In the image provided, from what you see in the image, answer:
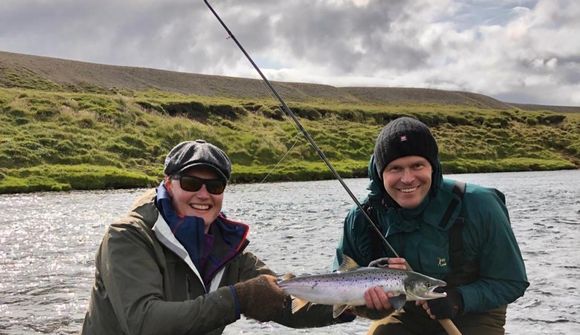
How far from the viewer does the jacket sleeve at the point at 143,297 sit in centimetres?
430

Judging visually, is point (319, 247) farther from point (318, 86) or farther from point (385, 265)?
point (318, 86)

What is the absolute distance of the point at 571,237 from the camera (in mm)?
18109

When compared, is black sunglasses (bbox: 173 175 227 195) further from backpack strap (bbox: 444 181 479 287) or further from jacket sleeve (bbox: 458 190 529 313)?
jacket sleeve (bbox: 458 190 529 313)

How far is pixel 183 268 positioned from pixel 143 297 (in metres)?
0.52

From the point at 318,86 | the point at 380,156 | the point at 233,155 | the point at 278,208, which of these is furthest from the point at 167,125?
the point at 318,86

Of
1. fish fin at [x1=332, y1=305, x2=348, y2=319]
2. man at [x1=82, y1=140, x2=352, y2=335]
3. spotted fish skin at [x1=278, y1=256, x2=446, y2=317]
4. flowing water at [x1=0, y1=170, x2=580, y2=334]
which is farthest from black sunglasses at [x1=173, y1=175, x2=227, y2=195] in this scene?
flowing water at [x1=0, y1=170, x2=580, y2=334]

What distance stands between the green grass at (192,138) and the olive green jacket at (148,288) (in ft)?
66.3

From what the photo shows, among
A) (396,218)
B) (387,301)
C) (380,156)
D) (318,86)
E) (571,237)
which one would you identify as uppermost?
(318,86)

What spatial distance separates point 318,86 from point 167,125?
115 m

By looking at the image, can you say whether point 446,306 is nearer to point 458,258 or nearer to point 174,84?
point 458,258

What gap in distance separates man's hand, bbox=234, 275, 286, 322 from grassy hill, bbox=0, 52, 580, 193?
7756 mm

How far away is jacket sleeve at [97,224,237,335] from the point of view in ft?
14.1

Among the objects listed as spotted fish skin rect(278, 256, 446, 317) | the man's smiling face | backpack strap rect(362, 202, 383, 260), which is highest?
the man's smiling face

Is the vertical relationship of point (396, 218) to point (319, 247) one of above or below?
above
